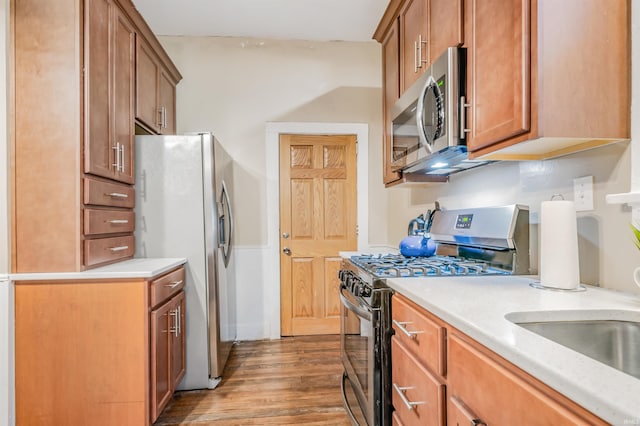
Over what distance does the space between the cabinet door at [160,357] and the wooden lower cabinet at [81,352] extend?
0.07 meters

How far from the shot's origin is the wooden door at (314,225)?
3385 mm

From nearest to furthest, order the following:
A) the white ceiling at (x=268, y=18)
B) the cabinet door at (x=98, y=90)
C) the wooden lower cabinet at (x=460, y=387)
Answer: the wooden lower cabinet at (x=460, y=387), the cabinet door at (x=98, y=90), the white ceiling at (x=268, y=18)

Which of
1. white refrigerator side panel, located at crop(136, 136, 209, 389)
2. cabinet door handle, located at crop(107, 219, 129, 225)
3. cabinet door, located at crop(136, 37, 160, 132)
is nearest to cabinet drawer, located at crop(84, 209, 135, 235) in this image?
cabinet door handle, located at crop(107, 219, 129, 225)

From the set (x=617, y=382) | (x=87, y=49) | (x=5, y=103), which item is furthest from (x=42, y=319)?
(x=617, y=382)

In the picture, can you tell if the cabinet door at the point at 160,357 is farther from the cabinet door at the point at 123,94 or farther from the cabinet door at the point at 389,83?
the cabinet door at the point at 389,83

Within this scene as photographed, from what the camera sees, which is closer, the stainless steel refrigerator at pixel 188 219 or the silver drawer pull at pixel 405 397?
the silver drawer pull at pixel 405 397

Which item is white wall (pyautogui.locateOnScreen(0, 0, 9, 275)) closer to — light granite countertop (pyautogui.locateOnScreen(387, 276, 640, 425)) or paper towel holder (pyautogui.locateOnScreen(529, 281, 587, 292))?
light granite countertop (pyautogui.locateOnScreen(387, 276, 640, 425))

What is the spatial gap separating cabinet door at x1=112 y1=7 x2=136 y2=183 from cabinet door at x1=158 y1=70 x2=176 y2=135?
20.2 inches

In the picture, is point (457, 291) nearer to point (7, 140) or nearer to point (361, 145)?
point (7, 140)

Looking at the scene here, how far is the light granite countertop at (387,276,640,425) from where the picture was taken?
20.5 inches

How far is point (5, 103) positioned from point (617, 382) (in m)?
2.44

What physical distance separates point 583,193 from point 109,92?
2361mm

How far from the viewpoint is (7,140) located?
5.57ft

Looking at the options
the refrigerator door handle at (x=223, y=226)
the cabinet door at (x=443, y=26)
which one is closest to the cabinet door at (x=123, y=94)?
the refrigerator door handle at (x=223, y=226)
